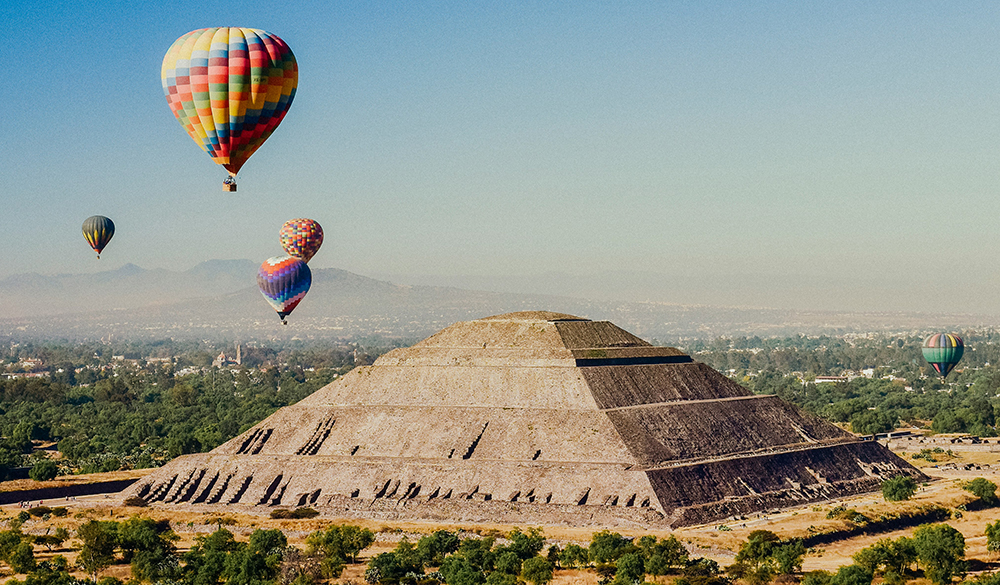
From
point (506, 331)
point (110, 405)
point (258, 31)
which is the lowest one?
point (110, 405)

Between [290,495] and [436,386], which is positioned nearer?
[290,495]

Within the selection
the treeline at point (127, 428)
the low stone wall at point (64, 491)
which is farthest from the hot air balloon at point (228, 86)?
the treeline at point (127, 428)

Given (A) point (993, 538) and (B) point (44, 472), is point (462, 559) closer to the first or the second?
(A) point (993, 538)

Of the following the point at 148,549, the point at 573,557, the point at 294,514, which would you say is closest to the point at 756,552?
the point at 573,557

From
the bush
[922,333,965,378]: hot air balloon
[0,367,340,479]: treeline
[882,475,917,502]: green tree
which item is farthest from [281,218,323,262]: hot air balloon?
[922,333,965,378]: hot air balloon

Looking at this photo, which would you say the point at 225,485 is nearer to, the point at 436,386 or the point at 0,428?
the point at 436,386

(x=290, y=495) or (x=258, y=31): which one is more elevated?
(x=258, y=31)

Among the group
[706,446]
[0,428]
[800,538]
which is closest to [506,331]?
[706,446]
